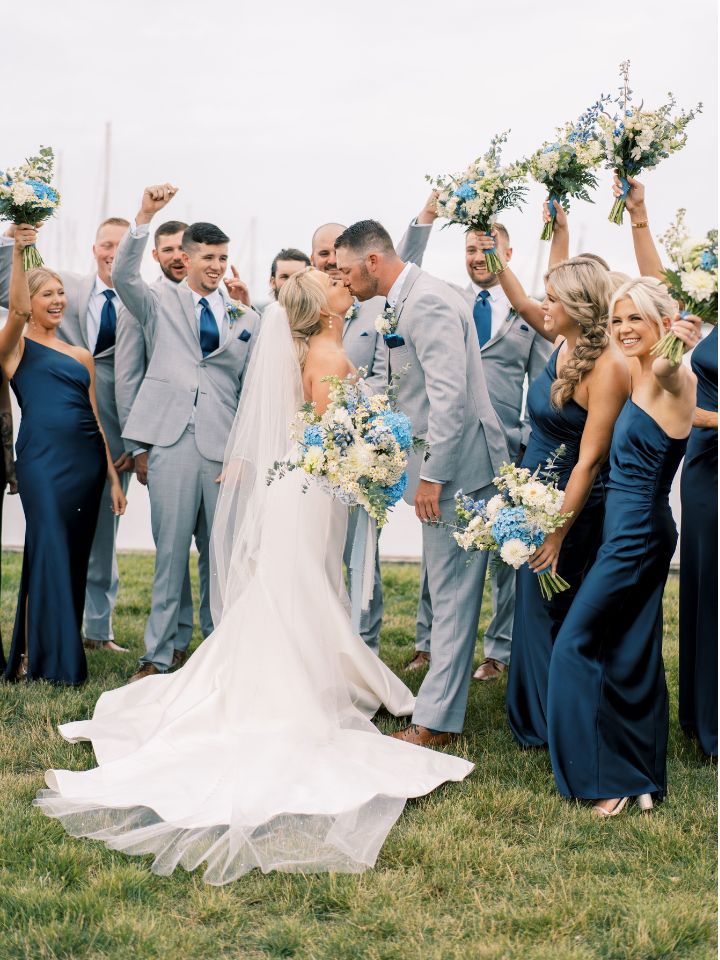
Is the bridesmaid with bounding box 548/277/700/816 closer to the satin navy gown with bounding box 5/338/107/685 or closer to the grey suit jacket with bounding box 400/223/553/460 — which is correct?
the grey suit jacket with bounding box 400/223/553/460

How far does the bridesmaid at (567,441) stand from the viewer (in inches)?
196

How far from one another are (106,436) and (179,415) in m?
0.92

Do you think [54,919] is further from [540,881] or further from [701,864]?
[701,864]

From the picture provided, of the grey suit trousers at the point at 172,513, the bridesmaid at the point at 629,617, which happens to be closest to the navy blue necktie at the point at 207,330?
the grey suit trousers at the point at 172,513

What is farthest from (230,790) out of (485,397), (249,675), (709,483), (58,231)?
(58,231)

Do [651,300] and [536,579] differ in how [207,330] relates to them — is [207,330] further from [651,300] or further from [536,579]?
[651,300]

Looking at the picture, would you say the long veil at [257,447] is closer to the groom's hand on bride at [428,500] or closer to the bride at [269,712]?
the bride at [269,712]

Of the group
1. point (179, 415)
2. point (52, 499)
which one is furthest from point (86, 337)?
point (52, 499)

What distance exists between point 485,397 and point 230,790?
235 centimetres

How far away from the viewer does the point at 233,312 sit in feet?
22.6

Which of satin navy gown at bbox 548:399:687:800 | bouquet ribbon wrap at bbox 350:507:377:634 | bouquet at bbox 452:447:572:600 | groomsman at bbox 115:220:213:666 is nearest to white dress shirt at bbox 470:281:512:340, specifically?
bouquet ribbon wrap at bbox 350:507:377:634

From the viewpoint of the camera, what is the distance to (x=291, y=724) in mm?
5105

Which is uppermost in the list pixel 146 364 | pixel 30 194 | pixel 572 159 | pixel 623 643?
pixel 572 159

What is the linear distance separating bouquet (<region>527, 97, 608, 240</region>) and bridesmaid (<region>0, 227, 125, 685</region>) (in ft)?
10.1
